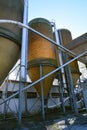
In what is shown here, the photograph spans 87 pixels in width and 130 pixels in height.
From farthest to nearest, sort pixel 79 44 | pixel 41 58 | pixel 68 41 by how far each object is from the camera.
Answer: pixel 68 41 → pixel 41 58 → pixel 79 44

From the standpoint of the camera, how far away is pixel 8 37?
9.26 ft

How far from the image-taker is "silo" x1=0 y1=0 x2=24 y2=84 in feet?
9.12

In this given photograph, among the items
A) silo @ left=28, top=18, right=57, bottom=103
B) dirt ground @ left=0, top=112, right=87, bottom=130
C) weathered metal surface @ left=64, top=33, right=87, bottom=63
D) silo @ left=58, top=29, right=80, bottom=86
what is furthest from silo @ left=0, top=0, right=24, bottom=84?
silo @ left=58, top=29, right=80, bottom=86

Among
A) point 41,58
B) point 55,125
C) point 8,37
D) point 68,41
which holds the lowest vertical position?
point 55,125

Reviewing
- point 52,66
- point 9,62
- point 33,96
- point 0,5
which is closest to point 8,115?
point 33,96

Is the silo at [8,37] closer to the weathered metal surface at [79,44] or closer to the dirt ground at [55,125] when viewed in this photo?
the dirt ground at [55,125]

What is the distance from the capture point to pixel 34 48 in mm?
5195

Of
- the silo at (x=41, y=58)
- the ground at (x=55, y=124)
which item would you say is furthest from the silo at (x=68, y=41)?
the ground at (x=55, y=124)

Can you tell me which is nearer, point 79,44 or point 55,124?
point 55,124

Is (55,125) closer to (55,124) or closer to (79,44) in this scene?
(55,124)

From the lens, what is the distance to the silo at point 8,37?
2781mm

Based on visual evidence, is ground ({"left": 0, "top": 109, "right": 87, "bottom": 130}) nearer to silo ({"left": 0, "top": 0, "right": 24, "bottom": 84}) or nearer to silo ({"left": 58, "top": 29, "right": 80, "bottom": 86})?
silo ({"left": 0, "top": 0, "right": 24, "bottom": 84})

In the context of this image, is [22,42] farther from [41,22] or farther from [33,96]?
[33,96]

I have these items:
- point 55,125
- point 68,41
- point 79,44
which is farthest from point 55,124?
point 68,41
